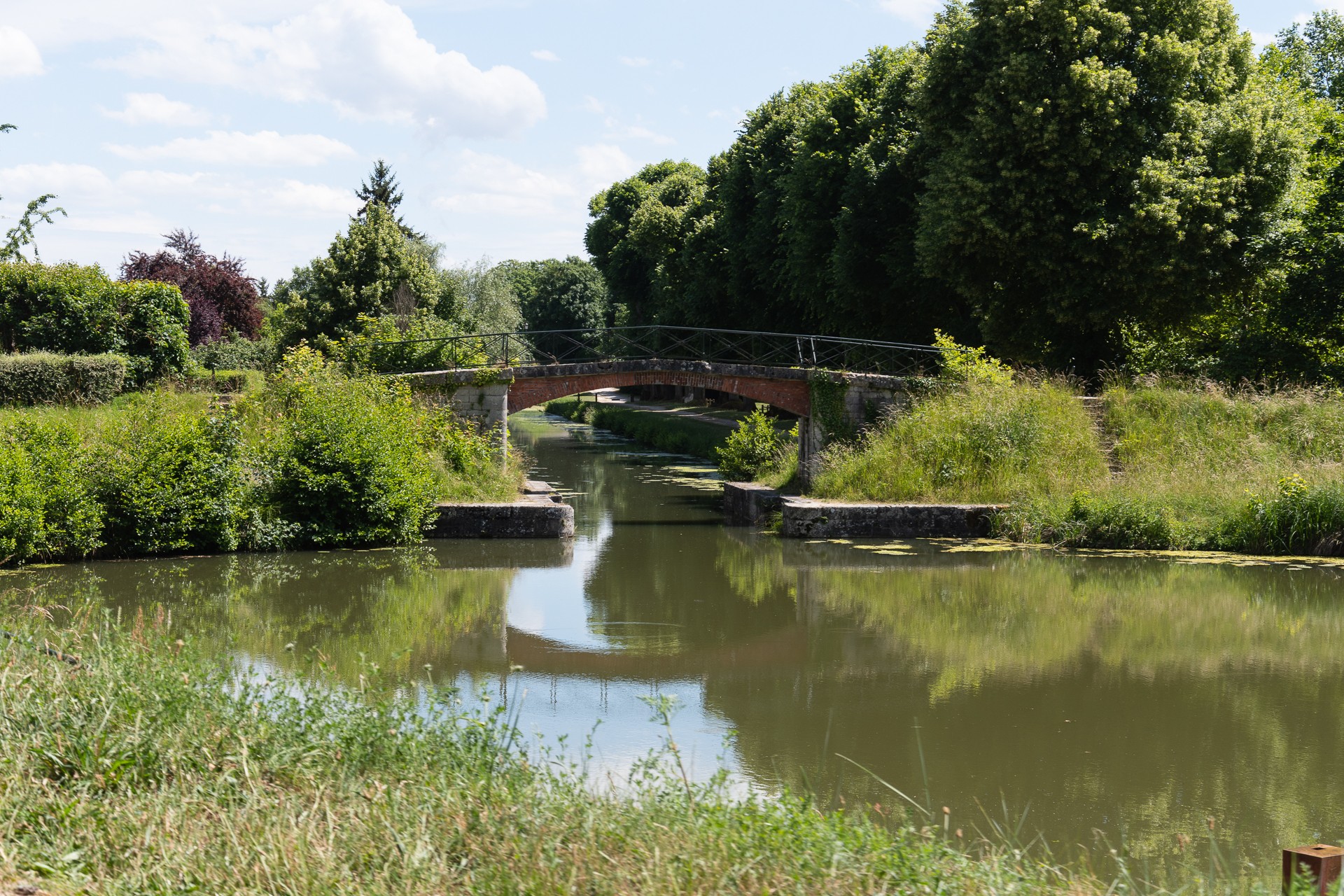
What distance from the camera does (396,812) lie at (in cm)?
512

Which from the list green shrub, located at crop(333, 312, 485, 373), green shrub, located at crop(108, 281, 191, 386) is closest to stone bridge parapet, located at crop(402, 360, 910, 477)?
green shrub, located at crop(333, 312, 485, 373)

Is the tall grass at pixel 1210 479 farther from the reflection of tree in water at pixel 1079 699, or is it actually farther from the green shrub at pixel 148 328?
the green shrub at pixel 148 328

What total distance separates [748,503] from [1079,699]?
12.7 meters

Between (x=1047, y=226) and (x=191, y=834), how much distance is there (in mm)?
21189

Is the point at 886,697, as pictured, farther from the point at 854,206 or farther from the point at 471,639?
the point at 854,206

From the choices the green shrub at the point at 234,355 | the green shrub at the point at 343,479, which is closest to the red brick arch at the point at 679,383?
the green shrub at the point at 343,479

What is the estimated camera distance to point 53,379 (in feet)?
71.8

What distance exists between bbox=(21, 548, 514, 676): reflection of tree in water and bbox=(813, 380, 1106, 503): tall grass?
23.9 feet

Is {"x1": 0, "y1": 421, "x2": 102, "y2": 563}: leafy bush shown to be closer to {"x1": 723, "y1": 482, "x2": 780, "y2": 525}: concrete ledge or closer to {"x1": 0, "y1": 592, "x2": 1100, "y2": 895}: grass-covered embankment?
{"x1": 0, "y1": 592, "x2": 1100, "y2": 895}: grass-covered embankment

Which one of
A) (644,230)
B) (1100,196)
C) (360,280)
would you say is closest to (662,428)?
(644,230)

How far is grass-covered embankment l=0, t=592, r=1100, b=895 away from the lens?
462 cm

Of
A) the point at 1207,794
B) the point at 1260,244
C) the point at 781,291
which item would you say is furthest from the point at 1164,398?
the point at 1207,794

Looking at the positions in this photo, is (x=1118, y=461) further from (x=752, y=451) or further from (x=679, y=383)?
(x=679, y=383)

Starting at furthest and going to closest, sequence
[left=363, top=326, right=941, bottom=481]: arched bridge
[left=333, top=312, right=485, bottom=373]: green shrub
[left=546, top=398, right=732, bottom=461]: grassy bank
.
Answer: [left=546, top=398, right=732, bottom=461]: grassy bank
[left=333, top=312, right=485, bottom=373]: green shrub
[left=363, top=326, right=941, bottom=481]: arched bridge
